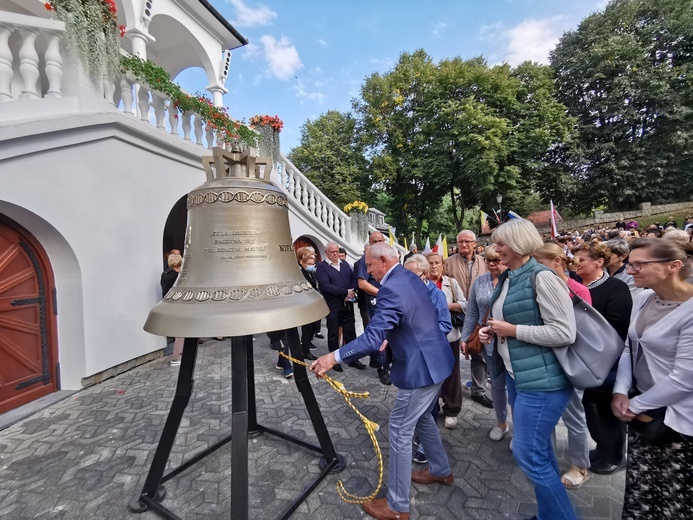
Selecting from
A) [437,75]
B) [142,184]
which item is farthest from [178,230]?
[437,75]

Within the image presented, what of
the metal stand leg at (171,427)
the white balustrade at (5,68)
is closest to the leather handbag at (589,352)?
the metal stand leg at (171,427)

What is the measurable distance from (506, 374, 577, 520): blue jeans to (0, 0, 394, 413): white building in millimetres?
5394

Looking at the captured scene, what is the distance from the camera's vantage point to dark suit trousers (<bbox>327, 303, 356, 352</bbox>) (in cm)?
530

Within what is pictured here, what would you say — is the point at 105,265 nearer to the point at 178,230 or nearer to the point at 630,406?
the point at 178,230

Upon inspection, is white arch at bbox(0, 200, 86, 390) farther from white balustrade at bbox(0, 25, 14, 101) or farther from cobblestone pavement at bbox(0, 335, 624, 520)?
white balustrade at bbox(0, 25, 14, 101)

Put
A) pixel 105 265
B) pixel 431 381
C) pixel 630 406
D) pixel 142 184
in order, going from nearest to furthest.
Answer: pixel 630 406 → pixel 431 381 → pixel 105 265 → pixel 142 184

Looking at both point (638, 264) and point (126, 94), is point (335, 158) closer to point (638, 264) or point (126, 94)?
point (126, 94)

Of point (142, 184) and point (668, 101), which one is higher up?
point (668, 101)

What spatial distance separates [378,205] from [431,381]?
26.8m

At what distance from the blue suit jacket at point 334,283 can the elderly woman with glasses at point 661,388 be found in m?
3.75

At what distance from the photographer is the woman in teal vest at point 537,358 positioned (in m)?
1.90

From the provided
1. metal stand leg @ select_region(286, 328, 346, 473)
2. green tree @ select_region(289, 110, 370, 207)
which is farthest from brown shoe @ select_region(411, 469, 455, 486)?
green tree @ select_region(289, 110, 370, 207)

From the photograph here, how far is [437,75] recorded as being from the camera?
21109 mm

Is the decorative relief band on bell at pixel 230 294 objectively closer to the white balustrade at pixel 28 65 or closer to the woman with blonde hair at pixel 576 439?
the woman with blonde hair at pixel 576 439
